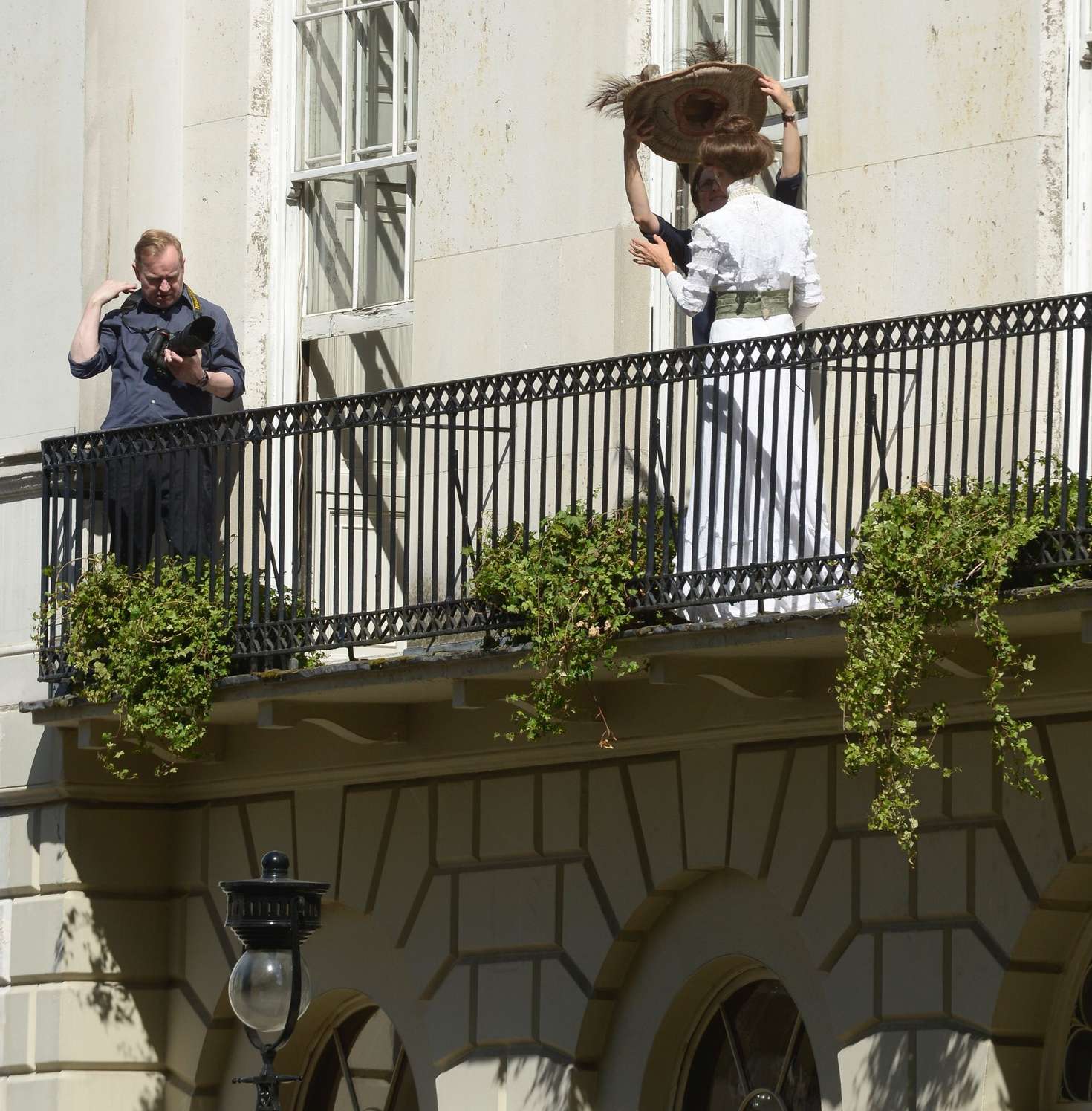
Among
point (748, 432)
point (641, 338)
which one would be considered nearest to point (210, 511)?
point (641, 338)

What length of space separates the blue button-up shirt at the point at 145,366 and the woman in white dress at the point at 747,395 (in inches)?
136

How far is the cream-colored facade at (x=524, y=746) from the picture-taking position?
Result: 13328 mm

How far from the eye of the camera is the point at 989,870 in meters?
13.2

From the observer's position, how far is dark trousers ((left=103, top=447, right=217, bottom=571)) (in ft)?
52.2

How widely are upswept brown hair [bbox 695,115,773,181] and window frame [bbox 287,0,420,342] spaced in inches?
145

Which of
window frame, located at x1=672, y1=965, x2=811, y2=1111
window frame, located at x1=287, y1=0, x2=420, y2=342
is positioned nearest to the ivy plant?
window frame, located at x1=287, y1=0, x2=420, y2=342

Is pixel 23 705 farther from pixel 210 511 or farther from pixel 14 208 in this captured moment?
pixel 14 208

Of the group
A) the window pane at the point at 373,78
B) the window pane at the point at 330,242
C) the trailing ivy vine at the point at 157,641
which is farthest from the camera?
the window pane at the point at 330,242

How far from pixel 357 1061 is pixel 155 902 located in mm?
1586

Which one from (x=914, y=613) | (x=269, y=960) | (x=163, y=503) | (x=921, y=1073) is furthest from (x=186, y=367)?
(x=921, y=1073)

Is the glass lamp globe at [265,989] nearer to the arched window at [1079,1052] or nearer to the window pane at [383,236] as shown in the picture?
the arched window at [1079,1052]

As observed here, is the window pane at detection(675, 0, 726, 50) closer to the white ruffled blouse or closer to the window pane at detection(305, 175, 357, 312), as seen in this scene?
the white ruffled blouse

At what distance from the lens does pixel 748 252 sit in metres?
13.6

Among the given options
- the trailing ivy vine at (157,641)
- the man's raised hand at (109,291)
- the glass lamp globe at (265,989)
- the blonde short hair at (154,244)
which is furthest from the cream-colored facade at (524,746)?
the glass lamp globe at (265,989)
